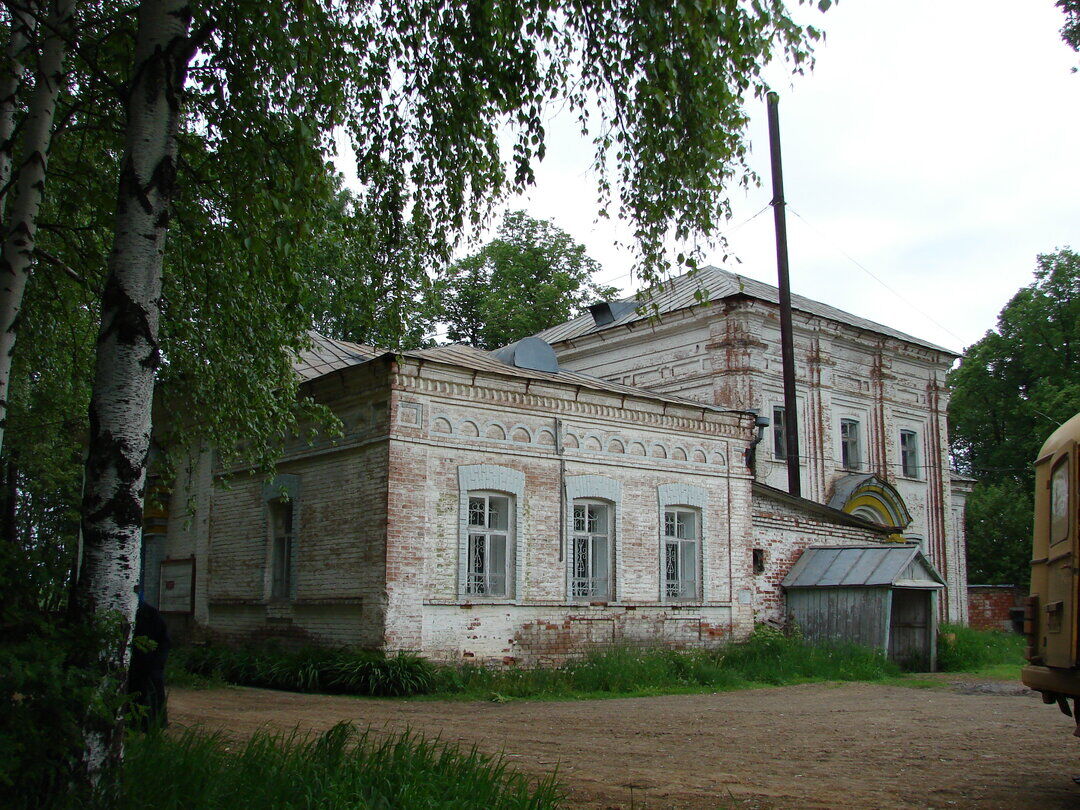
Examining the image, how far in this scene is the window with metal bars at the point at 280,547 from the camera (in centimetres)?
1605

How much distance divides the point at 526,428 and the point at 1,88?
8.78 m

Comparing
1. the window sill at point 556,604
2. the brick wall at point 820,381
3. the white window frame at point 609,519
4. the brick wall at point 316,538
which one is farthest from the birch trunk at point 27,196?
the brick wall at point 820,381

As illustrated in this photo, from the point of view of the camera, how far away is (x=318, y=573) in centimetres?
1496

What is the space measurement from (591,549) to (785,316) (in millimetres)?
8421

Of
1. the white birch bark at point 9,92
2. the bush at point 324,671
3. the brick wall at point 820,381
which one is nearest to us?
the white birch bark at point 9,92

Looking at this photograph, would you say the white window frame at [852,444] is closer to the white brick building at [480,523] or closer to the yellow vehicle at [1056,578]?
the white brick building at [480,523]

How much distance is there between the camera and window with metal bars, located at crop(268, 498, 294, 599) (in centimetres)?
1605

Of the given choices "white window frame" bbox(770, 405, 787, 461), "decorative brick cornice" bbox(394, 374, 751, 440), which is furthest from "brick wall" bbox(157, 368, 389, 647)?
"white window frame" bbox(770, 405, 787, 461)

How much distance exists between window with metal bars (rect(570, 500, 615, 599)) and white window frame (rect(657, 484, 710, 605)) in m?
1.11

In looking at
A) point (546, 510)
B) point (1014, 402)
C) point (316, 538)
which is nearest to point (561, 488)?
point (546, 510)

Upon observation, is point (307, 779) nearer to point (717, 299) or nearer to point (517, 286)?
point (717, 299)

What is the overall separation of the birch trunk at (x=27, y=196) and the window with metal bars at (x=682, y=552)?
37.6 feet

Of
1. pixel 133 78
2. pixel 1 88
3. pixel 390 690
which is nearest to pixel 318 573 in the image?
pixel 390 690

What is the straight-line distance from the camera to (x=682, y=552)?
17359mm
